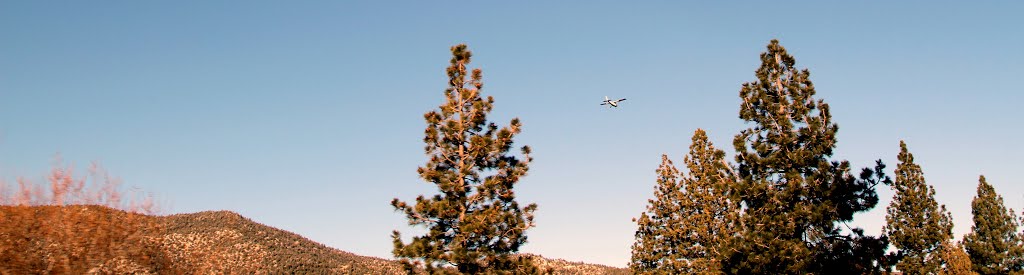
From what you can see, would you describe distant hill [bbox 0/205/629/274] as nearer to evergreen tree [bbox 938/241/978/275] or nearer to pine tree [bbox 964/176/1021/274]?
evergreen tree [bbox 938/241/978/275]

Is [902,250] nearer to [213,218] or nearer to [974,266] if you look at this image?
[974,266]

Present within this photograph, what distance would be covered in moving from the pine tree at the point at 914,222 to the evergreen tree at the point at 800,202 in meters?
16.1

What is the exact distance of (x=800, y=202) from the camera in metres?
26.4

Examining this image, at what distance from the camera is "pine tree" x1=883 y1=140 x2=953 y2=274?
40.0m

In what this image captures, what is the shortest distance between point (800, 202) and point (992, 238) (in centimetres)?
3479

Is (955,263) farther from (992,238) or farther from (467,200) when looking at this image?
(467,200)

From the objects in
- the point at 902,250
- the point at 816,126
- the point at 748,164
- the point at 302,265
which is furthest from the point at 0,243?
the point at 302,265

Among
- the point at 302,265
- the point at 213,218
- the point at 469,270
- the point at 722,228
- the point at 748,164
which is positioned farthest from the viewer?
the point at 213,218

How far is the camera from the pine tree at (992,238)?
4966cm

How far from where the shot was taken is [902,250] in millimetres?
41500

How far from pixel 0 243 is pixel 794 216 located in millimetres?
25344

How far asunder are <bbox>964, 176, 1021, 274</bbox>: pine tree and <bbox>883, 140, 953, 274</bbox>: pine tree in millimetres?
9505

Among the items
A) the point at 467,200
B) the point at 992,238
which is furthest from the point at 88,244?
the point at 992,238

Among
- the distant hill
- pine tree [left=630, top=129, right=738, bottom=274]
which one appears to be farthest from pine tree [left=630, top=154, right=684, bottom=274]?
the distant hill
